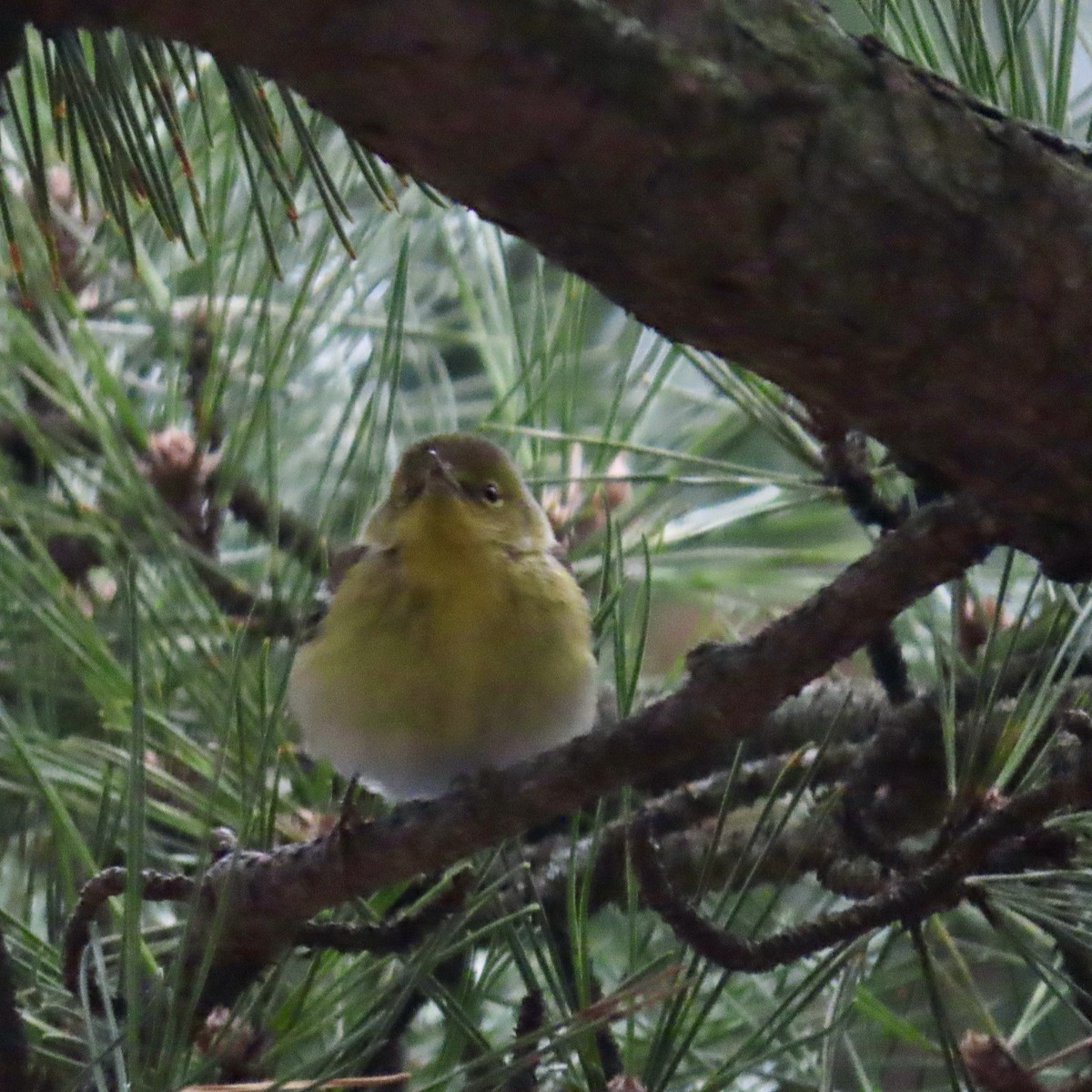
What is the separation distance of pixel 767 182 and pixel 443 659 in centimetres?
76

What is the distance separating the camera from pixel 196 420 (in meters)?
1.54

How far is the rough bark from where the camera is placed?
615 mm

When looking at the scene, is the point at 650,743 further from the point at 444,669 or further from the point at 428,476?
the point at 428,476

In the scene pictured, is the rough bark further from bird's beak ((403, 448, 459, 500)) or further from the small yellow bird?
bird's beak ((403, 448, 459, 500))

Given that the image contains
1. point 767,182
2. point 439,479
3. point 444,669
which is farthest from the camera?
point 439,479

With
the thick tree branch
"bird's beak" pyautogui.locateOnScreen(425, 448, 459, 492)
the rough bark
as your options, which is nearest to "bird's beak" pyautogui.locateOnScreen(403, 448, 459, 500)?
"bird's beak" pyautogui.locateOnScreen(425, 448, 459, 492)

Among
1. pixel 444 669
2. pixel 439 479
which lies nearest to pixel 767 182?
pixel 444 669

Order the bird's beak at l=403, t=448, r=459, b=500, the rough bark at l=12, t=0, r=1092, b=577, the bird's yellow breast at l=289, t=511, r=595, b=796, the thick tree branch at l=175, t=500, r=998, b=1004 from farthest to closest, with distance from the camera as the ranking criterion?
the bird's beak at l=403, t=448, r=459, b=500
the bird's yellow breast at l=289, t=511, r=595, b=796
the thick tree branch at l=175, t=500, r=998, b=1004
the rough bark at l=12, t=0, r=1092, b=577

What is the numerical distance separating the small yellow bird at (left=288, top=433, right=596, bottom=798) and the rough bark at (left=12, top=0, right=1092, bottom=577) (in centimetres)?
66

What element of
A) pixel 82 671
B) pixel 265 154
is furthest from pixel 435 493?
pixel 265 154

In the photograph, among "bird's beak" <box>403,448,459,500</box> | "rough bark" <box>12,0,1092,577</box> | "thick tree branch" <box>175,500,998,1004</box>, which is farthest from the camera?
"bird's beak" <box>403,448,459,500</box>

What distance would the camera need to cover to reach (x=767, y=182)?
0.66m

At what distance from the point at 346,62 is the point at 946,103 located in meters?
0.26

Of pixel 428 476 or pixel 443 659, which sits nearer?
pixel 443 659
